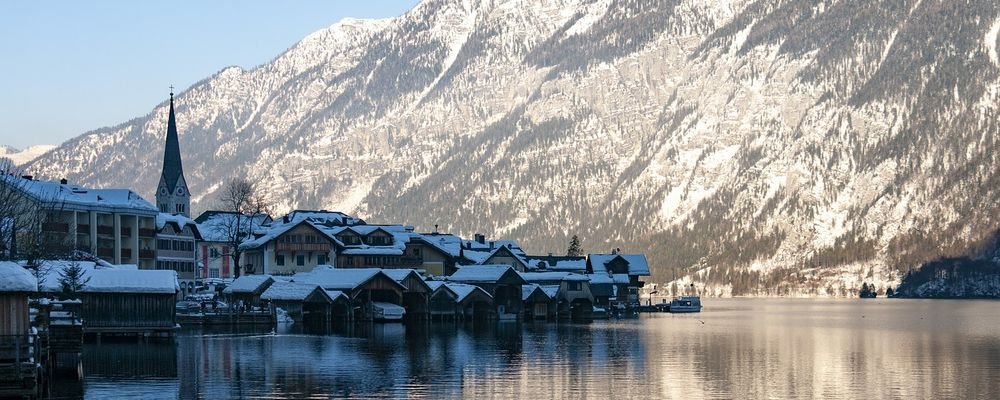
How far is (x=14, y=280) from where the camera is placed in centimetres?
5772

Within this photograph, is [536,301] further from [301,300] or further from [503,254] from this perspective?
[301,300]

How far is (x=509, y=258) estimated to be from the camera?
630 feet

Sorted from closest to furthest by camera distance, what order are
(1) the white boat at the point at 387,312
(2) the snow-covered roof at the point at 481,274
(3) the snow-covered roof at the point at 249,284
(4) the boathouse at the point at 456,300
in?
(1) the white boat at the point at 387,312
(3) the snow-covered roof at the point at 249,284
(4) the boathouse at the point at 456,300
(2) the snow-covered roof at the point at 481,274

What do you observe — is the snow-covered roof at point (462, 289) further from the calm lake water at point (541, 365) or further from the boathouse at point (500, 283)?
the calm lake water at point (541, 365)

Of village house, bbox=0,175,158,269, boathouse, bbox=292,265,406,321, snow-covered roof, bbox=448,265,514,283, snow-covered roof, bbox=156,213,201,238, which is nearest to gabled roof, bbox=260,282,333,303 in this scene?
boathouse, bbox=292,265,406,321

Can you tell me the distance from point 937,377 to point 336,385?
30.0 metres

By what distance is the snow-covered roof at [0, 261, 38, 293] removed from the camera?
189 feet

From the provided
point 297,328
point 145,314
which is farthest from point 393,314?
point 145,314

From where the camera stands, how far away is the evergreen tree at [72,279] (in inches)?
3647

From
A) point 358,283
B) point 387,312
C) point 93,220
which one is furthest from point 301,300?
point 93,220

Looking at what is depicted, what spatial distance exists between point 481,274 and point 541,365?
2926 inches

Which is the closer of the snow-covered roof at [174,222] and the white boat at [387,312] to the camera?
the white boat at [387,312]

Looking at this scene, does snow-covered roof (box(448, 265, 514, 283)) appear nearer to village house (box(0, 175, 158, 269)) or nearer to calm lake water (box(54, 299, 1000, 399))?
calm lake water (box(54, 299, 1000, 399))

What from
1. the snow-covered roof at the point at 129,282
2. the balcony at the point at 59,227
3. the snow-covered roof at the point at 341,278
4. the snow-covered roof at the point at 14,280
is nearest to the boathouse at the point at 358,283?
the snow-covered roof at the point at 341,278
